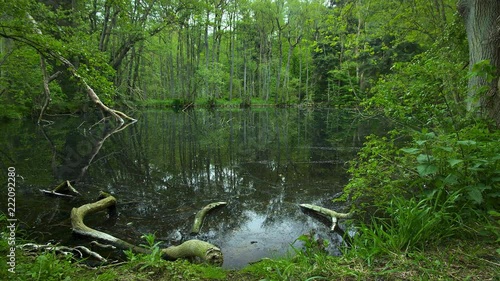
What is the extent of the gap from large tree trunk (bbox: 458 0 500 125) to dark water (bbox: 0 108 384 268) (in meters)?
2.49

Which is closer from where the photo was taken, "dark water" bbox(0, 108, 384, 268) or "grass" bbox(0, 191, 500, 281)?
"grass" bbox(0, 191, 500, 281)

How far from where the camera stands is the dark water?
4191mm

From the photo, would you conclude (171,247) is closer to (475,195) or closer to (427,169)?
(427,169)

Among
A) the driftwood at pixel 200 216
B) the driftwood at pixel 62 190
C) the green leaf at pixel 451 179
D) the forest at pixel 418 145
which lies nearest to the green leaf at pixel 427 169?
the forest at pixel 418 145

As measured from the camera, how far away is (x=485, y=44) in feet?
11.2

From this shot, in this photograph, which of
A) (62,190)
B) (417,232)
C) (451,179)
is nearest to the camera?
(417,232)

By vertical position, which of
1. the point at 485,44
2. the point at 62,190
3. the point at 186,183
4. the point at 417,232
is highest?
the point at 485,44

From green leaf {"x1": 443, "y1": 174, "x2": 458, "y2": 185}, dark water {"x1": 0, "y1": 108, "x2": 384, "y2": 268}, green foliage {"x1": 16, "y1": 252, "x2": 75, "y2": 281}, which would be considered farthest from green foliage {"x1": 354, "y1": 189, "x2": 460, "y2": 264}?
green foliage {"x1": 16, "y1": 252, "x2": 75, "y2": 281}

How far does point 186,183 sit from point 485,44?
5.75 metres

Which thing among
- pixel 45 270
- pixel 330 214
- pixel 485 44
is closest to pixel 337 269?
pixel 45 270

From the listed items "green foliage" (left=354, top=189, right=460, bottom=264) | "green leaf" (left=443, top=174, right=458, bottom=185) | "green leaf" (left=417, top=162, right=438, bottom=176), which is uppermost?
"green leaf" (left=417, top=162, right=438, bottom=176)

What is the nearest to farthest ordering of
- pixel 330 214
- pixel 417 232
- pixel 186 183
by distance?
pixel 417 232
pixel 330 214
pixel 186 183

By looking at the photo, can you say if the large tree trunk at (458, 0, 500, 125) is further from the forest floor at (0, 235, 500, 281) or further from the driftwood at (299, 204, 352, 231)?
the driftwood at (299, 204, 352, 231)

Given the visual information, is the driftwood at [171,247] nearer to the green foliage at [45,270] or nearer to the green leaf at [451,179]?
the green foliage at [45,270]
